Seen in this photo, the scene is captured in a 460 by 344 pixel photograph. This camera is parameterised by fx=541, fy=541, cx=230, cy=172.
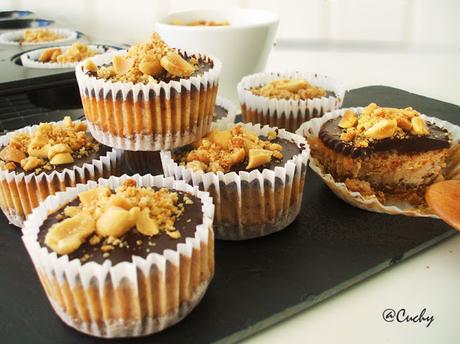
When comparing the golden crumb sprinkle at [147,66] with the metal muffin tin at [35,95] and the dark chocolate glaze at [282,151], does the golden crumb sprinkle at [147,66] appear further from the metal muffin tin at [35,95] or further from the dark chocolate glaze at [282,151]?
the metal muffin tin at [35,95]

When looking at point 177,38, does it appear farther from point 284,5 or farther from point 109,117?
point 284,5

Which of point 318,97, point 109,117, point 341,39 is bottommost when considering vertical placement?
point 341,39

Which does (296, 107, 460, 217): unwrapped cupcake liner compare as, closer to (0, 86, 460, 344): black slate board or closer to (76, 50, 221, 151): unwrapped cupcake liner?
(0, 86, 460, 344): black slate board

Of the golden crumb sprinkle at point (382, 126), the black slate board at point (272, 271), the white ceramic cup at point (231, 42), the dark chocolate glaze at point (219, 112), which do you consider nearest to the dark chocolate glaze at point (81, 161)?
the black slate board at point (272, 271)

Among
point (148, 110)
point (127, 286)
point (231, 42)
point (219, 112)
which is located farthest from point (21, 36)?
point (127, 286)

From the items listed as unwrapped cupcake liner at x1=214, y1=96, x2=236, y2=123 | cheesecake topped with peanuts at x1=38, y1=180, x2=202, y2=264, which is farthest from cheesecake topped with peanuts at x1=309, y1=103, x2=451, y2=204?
cheesecake topped with peanuts at x1=38, y1=180, x2=202, y2=264

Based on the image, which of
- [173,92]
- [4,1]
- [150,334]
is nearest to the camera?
[150,334]

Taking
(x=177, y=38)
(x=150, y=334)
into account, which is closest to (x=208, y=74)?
(x=150, y=334)
